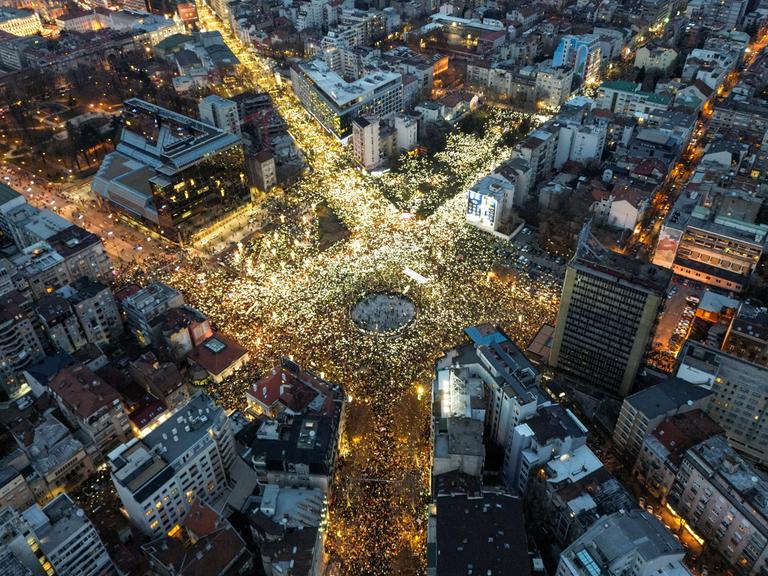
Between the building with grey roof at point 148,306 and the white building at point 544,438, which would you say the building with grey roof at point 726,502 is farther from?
the building with grey roof at point 148,306

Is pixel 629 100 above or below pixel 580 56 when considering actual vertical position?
below

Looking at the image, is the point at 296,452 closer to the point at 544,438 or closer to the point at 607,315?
the point at 544,438

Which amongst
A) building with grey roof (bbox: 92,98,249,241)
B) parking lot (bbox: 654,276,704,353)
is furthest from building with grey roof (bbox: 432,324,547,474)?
building with grey roof (bbox: 92,98,249,241)

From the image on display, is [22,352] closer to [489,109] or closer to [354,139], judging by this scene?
[354,139]

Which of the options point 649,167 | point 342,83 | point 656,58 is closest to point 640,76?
point 656,58

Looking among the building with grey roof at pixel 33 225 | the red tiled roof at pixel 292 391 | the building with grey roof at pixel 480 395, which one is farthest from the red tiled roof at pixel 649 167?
the building with grey roof at pixel 33 225

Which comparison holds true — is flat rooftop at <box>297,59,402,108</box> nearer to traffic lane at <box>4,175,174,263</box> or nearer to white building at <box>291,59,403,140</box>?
white building at <box>291,59,403,140</box>

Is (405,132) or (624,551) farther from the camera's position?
(405,132)
